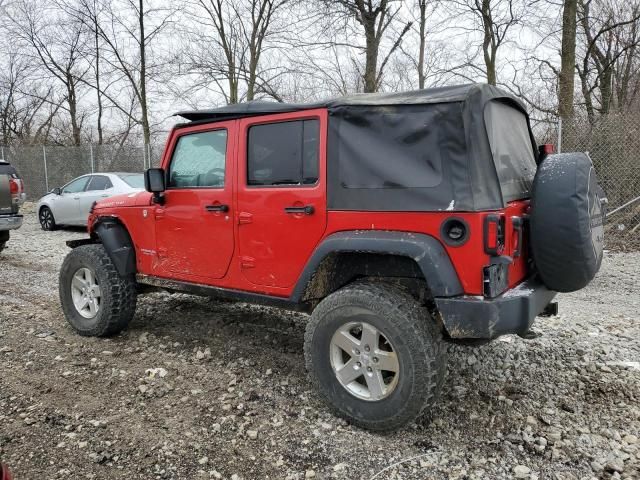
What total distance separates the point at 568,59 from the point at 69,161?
1659 centimetres

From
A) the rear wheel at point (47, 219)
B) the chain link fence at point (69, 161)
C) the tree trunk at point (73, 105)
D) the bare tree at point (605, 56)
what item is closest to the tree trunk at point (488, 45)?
the bare tree at point (605, 56)

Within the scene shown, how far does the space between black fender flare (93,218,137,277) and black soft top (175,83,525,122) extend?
52.4 inches

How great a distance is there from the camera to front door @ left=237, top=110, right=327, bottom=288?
319 cm

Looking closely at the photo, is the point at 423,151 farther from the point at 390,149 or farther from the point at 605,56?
the point at 605,56

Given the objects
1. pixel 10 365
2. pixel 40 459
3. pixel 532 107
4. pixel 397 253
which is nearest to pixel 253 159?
pixel 397 253

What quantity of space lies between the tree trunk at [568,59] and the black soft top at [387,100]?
871 centimetres

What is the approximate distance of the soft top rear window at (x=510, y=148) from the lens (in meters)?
2.93

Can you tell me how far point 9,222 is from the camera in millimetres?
8242

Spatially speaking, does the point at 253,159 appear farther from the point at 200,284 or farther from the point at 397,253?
the point at 397,253

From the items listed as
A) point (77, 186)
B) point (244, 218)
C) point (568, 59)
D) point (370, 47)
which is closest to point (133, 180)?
point (77, 186)

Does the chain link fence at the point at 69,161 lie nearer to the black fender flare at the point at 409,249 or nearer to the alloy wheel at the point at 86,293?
the alloy wheel at the point at 86,293

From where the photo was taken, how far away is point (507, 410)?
3174 mm

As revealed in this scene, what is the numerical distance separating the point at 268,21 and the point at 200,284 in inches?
696

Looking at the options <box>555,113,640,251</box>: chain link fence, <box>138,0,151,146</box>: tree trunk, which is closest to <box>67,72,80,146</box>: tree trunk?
<box>138,0,151,146</box>: tree trunk
